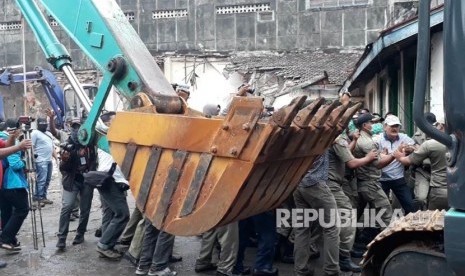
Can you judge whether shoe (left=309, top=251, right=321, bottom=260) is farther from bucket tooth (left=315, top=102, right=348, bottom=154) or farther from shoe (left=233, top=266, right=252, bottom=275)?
bucket tooth (left=315, top=102, right=348, bottom=154)

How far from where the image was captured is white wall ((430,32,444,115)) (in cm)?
598

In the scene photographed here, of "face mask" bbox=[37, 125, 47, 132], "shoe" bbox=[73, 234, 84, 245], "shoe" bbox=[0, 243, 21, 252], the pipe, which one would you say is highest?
the pipe

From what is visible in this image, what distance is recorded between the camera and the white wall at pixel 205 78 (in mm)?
21141

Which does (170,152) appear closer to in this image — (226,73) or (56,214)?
(56,214)

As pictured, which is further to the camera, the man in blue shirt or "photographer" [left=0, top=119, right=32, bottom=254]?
the man in blue shirt

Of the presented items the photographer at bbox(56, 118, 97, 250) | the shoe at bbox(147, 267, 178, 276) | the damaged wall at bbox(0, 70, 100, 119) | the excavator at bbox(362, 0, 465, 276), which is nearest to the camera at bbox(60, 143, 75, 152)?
the photographer at bbox(56, 118, 97, 250)

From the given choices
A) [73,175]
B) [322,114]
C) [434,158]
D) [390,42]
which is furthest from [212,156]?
[390,42]

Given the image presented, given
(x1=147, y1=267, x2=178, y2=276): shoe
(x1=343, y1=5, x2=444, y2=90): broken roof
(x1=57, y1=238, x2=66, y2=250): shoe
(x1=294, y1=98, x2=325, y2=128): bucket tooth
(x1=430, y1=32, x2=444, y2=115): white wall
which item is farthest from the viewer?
(x1=343, y1=5, x2=444, y2=90): broken roof

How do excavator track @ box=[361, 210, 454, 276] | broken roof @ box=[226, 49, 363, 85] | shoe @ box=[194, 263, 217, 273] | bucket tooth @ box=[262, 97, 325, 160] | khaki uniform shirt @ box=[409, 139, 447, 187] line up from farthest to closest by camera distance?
1. broken roof @ box=[226, 49, 363, 85]
2. shoe @ box=[194, 263, 217, 273]
3. khaki uniform shirt @ box=[409, 139, 447, 187]
4. bucket tooth @ box=[262, 97, 325, 160]
5. excavator track @ box=[361, 210, 454, 276]

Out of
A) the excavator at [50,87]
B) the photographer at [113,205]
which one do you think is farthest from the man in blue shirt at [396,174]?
the excavator at [50,87]

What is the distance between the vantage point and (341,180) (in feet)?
21.5

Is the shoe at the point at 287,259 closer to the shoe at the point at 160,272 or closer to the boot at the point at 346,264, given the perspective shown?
the boot at the point at 346,264

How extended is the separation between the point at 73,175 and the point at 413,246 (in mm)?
5552

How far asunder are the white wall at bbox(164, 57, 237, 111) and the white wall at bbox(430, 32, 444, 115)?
13.7m
